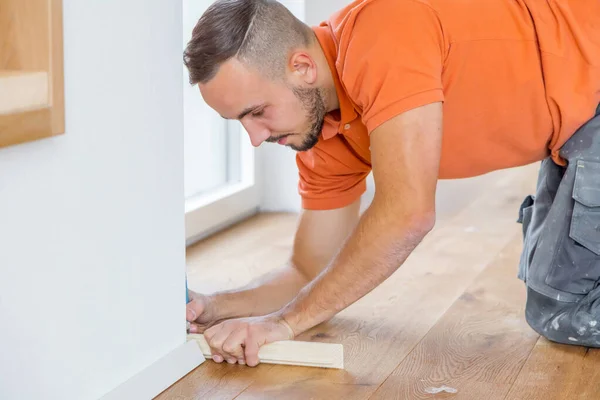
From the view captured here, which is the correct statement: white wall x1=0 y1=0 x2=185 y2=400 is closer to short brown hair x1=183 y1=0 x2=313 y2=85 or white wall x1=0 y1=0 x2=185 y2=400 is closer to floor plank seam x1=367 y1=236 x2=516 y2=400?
short brown hair x1=183 y1=0 x2=313 y2=85

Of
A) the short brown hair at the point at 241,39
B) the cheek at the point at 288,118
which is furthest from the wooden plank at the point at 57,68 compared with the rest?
the cheek at the point at 288,118

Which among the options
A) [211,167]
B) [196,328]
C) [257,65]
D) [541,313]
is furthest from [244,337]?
[211,167]

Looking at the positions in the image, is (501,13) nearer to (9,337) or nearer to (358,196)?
(358,196)

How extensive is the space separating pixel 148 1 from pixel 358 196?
739mm

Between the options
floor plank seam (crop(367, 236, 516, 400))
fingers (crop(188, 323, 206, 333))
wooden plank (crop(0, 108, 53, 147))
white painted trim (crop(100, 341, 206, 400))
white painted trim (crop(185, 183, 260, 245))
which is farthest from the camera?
white painted trim (crop(185, 183, 260, 245))

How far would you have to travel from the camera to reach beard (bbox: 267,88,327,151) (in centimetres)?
157

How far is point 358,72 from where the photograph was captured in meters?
1.44

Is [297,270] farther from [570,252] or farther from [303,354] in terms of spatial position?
[570,252]

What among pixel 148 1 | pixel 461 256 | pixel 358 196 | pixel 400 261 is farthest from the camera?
pixel 461 256

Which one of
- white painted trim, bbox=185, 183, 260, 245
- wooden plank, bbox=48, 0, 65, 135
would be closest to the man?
wooden plank, bbox=48, 0, 65, 135

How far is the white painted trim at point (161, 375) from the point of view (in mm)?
1394

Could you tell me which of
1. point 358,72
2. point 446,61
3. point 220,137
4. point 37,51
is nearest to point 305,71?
point 358,72

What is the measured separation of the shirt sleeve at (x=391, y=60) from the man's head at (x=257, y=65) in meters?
0.10

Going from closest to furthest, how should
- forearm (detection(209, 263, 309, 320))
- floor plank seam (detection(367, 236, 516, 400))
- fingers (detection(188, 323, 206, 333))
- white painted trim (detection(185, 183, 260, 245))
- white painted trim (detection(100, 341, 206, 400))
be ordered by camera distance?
white painted trim (detection(100, 341, 206, 400))
floor plank seam (detection(367, 236, 516, 400))
fingers (detection(188, 323, 206, 333))
forearm (detection(209, 263, 309, 320))
white painted trim (detection(185, 183, 260, 245))
